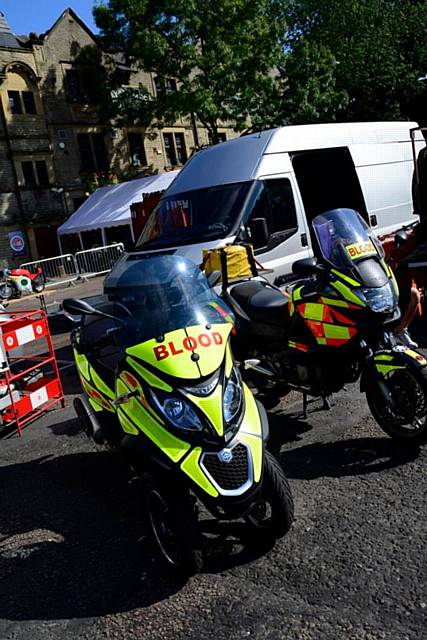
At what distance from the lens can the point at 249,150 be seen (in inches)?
341

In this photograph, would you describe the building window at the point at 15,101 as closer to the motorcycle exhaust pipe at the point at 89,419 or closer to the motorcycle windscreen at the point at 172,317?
the motorcycle exhaust pipe at the point at 89,419

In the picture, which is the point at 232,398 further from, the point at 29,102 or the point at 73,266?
the point at 29,102

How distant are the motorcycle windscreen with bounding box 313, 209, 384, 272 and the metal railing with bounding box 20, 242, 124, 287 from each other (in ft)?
64.5

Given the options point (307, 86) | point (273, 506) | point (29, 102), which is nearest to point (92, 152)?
point (29, 102)

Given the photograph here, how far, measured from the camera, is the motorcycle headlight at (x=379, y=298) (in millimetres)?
4344

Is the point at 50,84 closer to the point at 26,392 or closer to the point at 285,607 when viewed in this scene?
the point at 26,392

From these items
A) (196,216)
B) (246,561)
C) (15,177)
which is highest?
(15,177)

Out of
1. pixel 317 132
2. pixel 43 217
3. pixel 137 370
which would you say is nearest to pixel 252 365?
pixel 137 370

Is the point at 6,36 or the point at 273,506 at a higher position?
the point at 6,36

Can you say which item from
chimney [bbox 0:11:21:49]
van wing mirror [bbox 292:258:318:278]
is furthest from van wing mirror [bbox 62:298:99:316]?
chimney [bbox 0:11:21:49]

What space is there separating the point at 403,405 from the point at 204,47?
28662 mm

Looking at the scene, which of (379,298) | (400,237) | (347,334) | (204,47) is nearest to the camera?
(379,298)

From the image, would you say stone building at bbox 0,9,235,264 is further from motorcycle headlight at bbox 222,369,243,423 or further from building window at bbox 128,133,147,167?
motorcycle headlight at bbox 222,369,243,423

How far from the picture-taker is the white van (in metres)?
8.23
